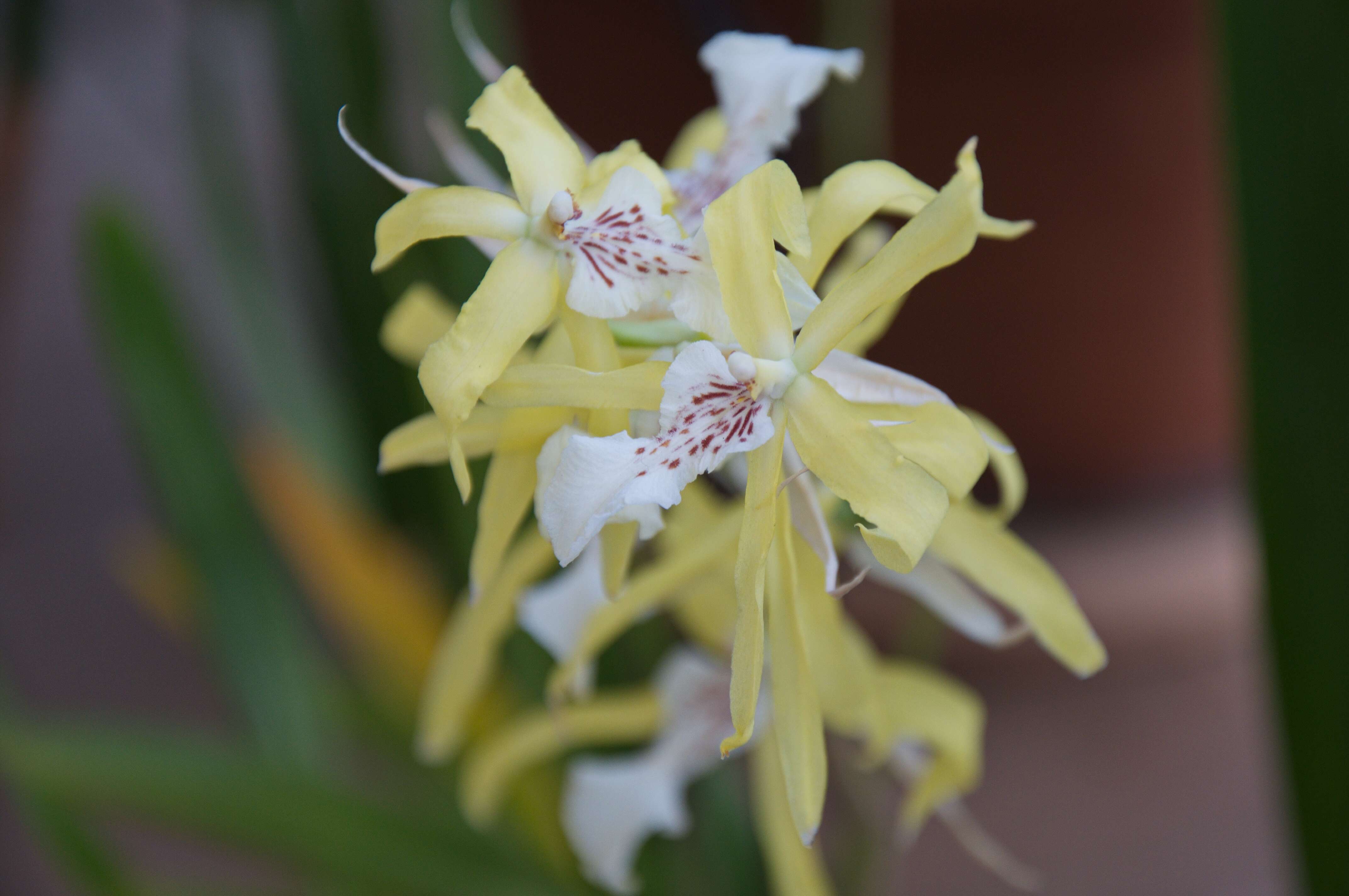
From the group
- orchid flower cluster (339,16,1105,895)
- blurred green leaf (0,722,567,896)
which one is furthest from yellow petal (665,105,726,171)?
blurred green leaf (0,722,567,896)

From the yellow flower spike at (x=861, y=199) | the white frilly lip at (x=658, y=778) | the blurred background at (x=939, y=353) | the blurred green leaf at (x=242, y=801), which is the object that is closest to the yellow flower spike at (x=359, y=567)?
the blurred background at (x=939, y=353)

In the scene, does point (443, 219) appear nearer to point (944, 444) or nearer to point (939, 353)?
point (944, 444)

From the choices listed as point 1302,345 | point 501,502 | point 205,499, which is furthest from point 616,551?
point 205,499

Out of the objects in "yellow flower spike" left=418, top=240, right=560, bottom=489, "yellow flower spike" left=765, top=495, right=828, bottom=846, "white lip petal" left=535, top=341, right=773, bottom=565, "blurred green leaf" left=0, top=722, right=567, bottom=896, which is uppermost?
"yellow flower spike" left=418, top=240, right=560, bottom=489

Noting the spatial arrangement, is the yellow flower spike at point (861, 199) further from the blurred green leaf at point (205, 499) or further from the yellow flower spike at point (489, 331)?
the blurred green leaf at point (205, 499)

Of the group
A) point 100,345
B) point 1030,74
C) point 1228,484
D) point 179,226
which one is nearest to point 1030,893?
point 1228,484

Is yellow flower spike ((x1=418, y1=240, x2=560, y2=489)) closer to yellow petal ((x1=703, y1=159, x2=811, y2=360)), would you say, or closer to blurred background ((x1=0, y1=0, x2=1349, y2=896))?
yellow petal ((x1=703, y1=159, x2=811, y2=360))

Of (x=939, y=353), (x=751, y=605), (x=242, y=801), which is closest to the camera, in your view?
(x=751, y=605)

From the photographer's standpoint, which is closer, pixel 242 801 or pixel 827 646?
pixel 827 646
